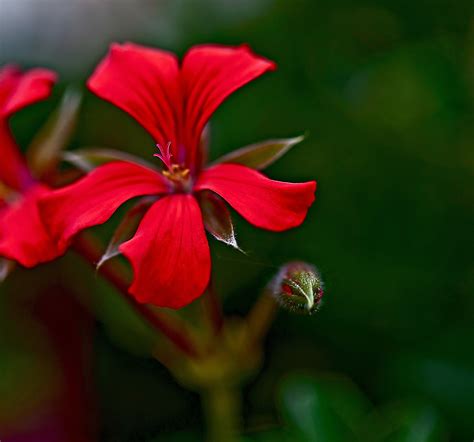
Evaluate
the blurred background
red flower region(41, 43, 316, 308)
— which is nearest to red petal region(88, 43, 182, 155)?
red flower region(41, 43, 316, 308)

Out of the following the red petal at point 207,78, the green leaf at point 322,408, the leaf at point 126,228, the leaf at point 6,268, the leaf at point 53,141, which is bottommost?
the green leaf at point 322,408

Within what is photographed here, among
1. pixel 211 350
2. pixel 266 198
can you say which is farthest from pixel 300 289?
pixel 211 350

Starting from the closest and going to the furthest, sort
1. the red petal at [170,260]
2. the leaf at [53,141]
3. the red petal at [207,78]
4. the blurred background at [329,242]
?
1. the red petal at [170,260]
2. the red petal at [207,78]
3. the leaf at [53,141]
4. the blurred background at [329,242]

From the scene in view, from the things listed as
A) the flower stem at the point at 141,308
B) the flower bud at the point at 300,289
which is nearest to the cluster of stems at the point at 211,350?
the flower stem at the point at 141,308

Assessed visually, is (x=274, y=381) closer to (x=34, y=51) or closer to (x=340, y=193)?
(x=340, y=193)

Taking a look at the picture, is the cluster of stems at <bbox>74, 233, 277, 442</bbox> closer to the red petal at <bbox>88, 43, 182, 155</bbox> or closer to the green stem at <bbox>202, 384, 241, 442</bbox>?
the green stem at <bbox>202, 384, 241, 442</bbox>

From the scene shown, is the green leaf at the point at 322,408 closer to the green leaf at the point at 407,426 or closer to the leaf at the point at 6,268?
the green leaf at the point at 407,426
